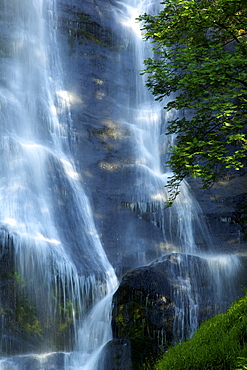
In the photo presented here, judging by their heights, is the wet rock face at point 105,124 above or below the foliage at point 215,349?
above

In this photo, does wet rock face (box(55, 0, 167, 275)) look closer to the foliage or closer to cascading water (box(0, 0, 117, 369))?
cascading water (box(0, 0, 117, 369))

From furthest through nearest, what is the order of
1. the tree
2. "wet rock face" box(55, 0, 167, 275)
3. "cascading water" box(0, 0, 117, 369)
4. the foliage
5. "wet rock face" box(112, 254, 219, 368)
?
1. "wet rock face" box(55, 0, 167, 275)
2. "cascading water" box(0, 0, 117, 369)
3. "wet rock face" box(112, 254, 219, 368)
4. the tree
5. the foliage

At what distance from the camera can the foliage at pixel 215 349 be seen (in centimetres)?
575

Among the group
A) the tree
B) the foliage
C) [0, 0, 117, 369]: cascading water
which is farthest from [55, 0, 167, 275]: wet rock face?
the foliage

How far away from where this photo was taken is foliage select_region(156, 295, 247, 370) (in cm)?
575

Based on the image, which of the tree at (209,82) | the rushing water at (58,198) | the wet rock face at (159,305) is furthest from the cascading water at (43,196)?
the tree at (209,82)

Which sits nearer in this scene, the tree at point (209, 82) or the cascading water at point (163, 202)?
the tree at point (209, 82)

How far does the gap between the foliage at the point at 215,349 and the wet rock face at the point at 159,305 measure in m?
4.02

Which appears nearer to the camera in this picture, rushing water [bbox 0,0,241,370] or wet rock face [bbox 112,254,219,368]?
wet rock face [bbox 112,254,219,368]

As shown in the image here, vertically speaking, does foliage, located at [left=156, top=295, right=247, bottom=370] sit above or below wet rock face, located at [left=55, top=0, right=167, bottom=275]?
below

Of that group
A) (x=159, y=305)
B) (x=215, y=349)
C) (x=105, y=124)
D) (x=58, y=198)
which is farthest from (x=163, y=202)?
(x=215, y=349)

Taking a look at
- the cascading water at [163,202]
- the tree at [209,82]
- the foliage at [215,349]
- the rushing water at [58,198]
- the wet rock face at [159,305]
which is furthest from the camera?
the rushing water at [58,198]

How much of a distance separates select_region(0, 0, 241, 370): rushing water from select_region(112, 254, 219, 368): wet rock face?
9cm

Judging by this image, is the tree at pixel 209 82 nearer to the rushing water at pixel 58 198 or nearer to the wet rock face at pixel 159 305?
the wet rock face at pixel 159 305
